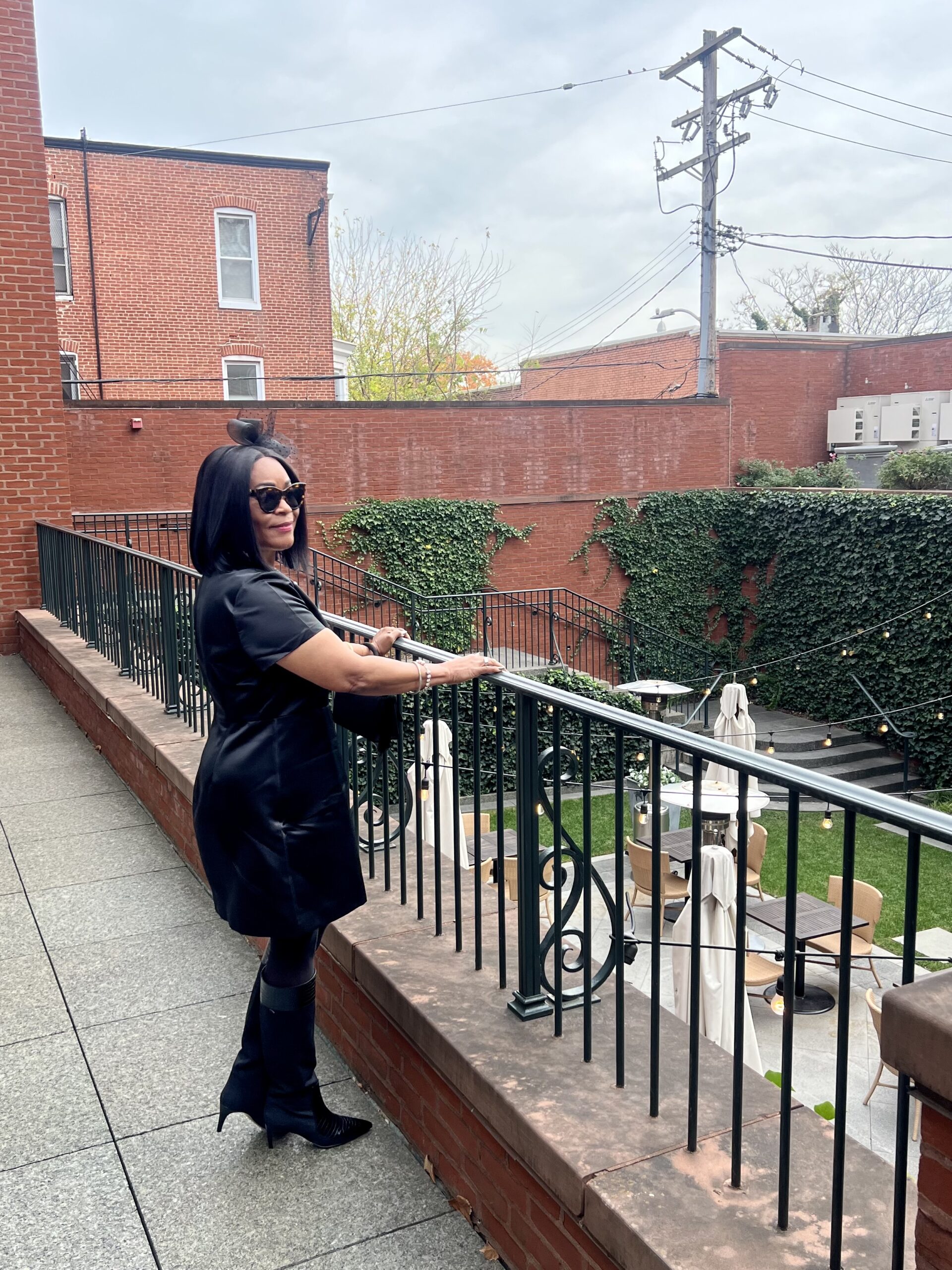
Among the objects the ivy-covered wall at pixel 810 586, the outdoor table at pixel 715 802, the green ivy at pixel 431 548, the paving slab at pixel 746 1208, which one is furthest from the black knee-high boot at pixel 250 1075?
the ivy-covered wall at pixel 810 586

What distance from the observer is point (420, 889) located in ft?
10.5

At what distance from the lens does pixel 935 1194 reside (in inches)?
55.7

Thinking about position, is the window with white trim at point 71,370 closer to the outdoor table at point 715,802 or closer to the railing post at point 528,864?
the outdoor table at point 715,802

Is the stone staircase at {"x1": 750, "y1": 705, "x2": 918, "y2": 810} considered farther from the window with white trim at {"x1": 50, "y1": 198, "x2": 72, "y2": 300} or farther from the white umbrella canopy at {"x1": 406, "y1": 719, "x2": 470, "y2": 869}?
the window with white trim at {"x1": 50, "y1": 198, "x2": 72, "y2": 300}

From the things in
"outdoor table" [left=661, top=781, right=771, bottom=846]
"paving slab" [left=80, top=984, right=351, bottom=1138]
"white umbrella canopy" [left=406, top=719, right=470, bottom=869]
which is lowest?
"outdoor table" [left=661, top=781, right=771, bottom=846]

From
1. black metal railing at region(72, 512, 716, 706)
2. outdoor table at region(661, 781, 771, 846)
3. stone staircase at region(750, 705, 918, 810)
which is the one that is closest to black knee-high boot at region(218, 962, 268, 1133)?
outdoor table at region(661, 781, 771, 846)

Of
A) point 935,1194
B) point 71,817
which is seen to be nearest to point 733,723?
point 71,817

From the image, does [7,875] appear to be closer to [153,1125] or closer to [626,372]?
[153,1125]

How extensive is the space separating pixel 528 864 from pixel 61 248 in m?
23.7

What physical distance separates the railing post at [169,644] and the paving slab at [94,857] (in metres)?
0.72

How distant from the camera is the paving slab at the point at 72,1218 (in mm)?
2316

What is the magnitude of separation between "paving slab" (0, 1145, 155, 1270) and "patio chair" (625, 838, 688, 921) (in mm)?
6860

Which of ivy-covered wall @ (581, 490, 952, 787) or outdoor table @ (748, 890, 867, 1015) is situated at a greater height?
ivy-covered wall @ (581, 490, 952, 787)

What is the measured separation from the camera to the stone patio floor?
2367 millimetres
